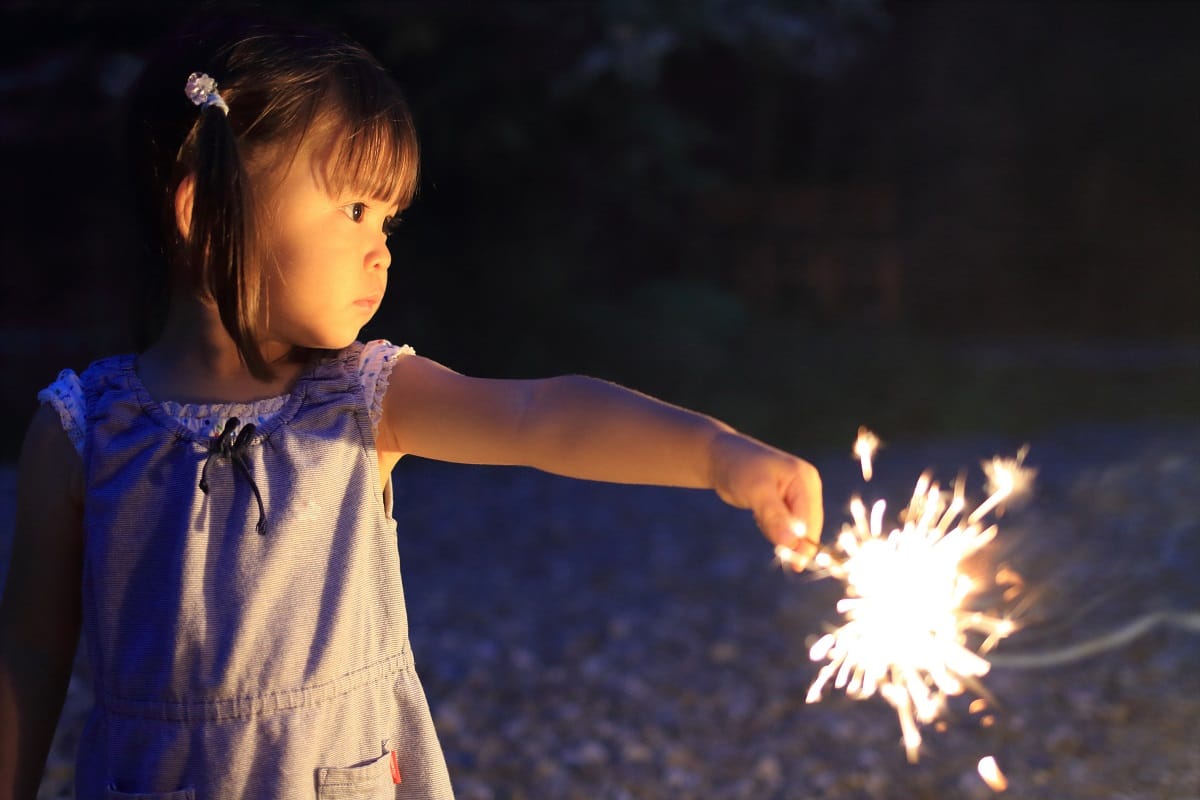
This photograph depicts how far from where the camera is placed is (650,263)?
11875 mm

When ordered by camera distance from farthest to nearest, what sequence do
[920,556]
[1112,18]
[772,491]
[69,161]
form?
[1112,18] < [69,161] < [920,556] < [772,491]

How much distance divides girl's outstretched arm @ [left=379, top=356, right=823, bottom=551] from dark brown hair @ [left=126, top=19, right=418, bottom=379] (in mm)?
212

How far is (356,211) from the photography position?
1.56 metres

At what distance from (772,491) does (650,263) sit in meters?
10.7

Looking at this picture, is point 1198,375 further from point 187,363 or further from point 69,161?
point 187,363

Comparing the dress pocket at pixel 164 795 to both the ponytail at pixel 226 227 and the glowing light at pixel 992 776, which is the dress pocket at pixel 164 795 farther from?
the glowing light at pixel 992 776

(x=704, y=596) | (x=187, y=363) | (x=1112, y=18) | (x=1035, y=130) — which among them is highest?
(x=1112, y=18)

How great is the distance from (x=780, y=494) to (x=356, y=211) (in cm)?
68

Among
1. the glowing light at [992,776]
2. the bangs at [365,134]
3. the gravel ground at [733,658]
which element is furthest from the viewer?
the gravel ground at [733,658]

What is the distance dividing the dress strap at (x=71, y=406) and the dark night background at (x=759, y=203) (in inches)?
160

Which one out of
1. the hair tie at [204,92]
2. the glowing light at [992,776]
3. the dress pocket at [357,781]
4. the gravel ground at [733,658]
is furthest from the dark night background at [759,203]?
the dress pocket at [357,781]

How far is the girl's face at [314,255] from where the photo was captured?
150 cm

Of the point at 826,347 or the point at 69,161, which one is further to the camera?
the point at 826,347

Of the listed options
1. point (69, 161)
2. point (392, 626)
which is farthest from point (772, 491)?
point (69, 161)
